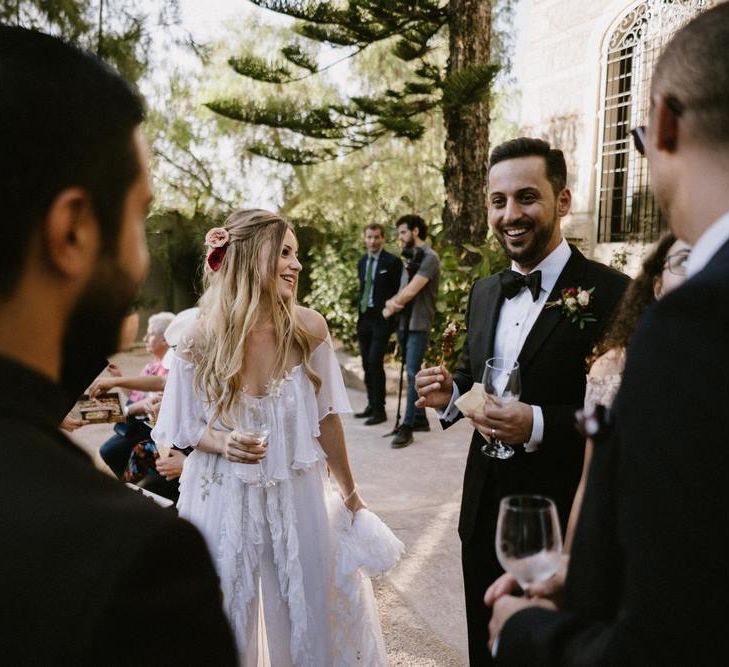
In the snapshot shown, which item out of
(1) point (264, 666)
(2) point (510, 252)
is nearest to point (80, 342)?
(2) point (510, 252)

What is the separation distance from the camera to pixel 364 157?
1783cm

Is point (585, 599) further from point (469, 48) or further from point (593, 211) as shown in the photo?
point (593, 211)

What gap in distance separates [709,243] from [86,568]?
0.86m

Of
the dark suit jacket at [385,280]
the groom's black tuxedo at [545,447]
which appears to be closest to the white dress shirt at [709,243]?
the groom's black tuxedo at [545,447]

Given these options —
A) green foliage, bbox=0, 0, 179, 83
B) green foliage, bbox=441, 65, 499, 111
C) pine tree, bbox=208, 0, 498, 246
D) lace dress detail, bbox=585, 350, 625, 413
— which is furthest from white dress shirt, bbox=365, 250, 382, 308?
lace dress detail, bbox=585, 350, 625, 413

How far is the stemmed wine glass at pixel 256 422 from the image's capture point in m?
→ 2.23

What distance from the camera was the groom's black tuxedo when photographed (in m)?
2.22

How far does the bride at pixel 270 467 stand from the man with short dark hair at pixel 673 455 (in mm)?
1545

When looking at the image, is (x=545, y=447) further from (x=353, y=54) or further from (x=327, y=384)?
(x=353, y=54)

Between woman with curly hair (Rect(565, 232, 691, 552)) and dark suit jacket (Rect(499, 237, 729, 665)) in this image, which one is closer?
dark suit jacket (Rect(499, 237, 729, 665))

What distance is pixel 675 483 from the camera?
0.79 m

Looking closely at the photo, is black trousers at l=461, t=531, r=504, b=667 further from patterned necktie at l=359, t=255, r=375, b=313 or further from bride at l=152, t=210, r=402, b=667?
patterned necktie at l=359, t=255, r=375, b=313

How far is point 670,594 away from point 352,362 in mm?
9466

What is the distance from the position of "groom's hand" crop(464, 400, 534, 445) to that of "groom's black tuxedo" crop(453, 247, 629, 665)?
7 centimetres
